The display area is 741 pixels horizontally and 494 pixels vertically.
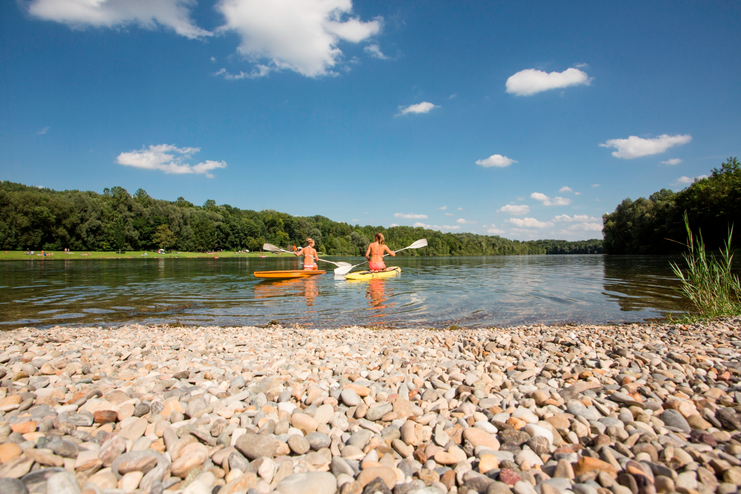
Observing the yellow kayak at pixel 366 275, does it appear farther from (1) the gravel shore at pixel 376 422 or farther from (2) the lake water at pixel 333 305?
(1) the gravel shore at pixel 376 422

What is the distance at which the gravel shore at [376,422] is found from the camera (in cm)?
189

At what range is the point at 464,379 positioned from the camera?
3.37 m

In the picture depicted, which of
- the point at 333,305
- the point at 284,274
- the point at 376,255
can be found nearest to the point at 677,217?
the point at 376,255

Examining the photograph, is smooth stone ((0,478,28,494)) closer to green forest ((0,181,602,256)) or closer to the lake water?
the lake water

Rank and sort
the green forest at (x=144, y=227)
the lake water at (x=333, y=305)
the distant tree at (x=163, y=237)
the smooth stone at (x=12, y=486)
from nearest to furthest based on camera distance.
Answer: the smooth stone at (x=12, y=486)
the lake water at (x=333, y=305)
the green forest at (x=144, y=227)
the distant tree at (x=163, y=237)

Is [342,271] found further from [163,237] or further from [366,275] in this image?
[163,237]

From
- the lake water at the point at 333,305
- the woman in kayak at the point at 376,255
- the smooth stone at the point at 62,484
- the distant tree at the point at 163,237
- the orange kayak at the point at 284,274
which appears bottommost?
the lake water at the point at 333,305

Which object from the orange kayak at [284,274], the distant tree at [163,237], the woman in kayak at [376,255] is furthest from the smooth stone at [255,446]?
the distant tree at [163,237]

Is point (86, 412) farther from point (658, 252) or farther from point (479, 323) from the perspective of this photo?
point (658, 252)

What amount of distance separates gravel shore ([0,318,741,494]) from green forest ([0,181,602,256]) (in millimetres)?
68863

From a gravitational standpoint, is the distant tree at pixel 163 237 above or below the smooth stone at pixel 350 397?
above

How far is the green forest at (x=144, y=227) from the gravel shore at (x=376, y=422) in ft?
226

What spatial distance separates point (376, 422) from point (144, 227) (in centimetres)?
7946

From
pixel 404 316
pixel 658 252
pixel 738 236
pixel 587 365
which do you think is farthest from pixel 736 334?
pixel 658 252
